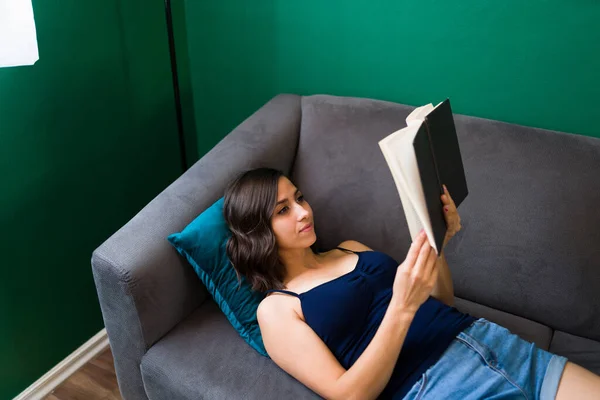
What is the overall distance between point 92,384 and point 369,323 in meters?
1.16

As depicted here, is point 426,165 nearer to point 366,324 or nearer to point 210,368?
point 366,324

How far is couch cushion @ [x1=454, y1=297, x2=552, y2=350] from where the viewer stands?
152cm

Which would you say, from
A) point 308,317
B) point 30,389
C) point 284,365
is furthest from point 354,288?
point 30,389

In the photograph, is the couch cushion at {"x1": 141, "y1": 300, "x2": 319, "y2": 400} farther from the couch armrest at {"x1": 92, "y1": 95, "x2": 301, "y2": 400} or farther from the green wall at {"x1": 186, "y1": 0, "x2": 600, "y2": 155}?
the green wall at {"x1": 186, "y1": 0, "x2": 600, "y2": 155}

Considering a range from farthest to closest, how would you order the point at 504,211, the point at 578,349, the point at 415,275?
the point at 504,211 → the point at 578,349 → the point at 415,275

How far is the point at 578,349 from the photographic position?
1.48 m

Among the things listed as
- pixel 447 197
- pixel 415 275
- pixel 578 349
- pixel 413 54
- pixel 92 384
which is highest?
pixel 413 54

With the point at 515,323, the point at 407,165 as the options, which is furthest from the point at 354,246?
the point at 407,165

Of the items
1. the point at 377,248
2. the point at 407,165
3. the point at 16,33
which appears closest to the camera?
the point at 407,165

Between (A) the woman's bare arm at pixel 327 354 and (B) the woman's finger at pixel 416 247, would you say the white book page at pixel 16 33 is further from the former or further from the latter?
(B) the woman's finger at pixel 416 247

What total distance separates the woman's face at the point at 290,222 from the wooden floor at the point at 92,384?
96 centimetres

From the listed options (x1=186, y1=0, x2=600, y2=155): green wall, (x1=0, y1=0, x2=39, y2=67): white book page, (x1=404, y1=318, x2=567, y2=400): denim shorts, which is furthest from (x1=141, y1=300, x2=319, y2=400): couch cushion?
(x1=186, y1=0, x2=600, y2=155): green wall

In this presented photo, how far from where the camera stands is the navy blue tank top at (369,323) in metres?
1.29

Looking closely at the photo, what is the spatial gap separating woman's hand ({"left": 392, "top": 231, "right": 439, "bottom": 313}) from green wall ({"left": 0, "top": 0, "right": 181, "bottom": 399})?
1280 mm
